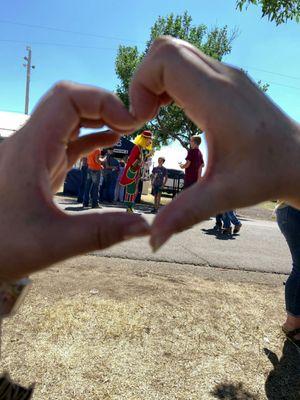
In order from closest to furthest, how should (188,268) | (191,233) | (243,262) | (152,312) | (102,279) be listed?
(152,312)
(102,279)
(188,268)
(243,262)
(191,233)

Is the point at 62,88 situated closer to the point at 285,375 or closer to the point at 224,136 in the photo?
the point at 224,136

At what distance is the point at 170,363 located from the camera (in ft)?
8.55

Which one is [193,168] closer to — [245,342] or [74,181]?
[245,342]

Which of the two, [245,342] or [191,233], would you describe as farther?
[191,233]

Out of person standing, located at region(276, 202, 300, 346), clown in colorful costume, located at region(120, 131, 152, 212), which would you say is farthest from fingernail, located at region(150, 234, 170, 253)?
clown in colorful costume, located at region(120, 131, 152, 212)

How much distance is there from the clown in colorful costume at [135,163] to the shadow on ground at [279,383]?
5842 mm

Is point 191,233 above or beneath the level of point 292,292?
beneath

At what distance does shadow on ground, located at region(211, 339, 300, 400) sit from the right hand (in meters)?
1.98

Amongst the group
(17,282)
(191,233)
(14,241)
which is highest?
(14,241)

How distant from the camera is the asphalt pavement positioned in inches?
217

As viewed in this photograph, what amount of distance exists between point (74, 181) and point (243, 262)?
9.60m

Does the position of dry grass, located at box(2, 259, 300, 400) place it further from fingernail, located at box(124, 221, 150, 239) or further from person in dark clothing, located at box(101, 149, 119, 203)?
person in dark clothing, located at box(101, 149, 119, 203)

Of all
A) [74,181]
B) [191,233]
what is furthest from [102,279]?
[74,181]

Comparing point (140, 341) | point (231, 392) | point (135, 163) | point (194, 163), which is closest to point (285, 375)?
point (231, 392)
